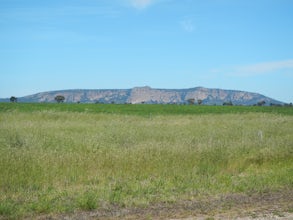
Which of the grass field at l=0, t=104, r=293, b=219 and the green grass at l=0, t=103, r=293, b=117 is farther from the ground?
the green grass at l=0, t=103, r=293, b=117

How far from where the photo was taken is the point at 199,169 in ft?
40.2

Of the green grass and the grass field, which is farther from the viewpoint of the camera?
the green grass

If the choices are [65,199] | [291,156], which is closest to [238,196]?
[65,199]

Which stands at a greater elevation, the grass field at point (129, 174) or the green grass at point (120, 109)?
the green grass at point (120, 109)

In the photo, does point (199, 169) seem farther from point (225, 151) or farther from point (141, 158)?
point (225, 151)

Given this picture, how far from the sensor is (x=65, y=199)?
8570mm

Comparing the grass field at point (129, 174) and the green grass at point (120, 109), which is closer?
the grass field at point (129, 174)

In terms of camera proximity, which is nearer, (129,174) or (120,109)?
(129,174)

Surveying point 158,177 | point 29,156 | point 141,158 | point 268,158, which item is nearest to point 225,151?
point 268,158

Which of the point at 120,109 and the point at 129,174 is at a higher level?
the point at 120,109

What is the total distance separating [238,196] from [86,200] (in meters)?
3.60

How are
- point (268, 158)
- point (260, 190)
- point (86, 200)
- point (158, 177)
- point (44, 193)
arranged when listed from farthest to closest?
1. point (268, 158)
2. point (158, 177)
3. point (260, 190)
4. point (44, 193)
5. point (86, 200)

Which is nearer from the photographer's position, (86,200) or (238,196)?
(86,200)

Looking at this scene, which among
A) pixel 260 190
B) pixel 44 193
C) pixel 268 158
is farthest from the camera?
pixel 268 158
